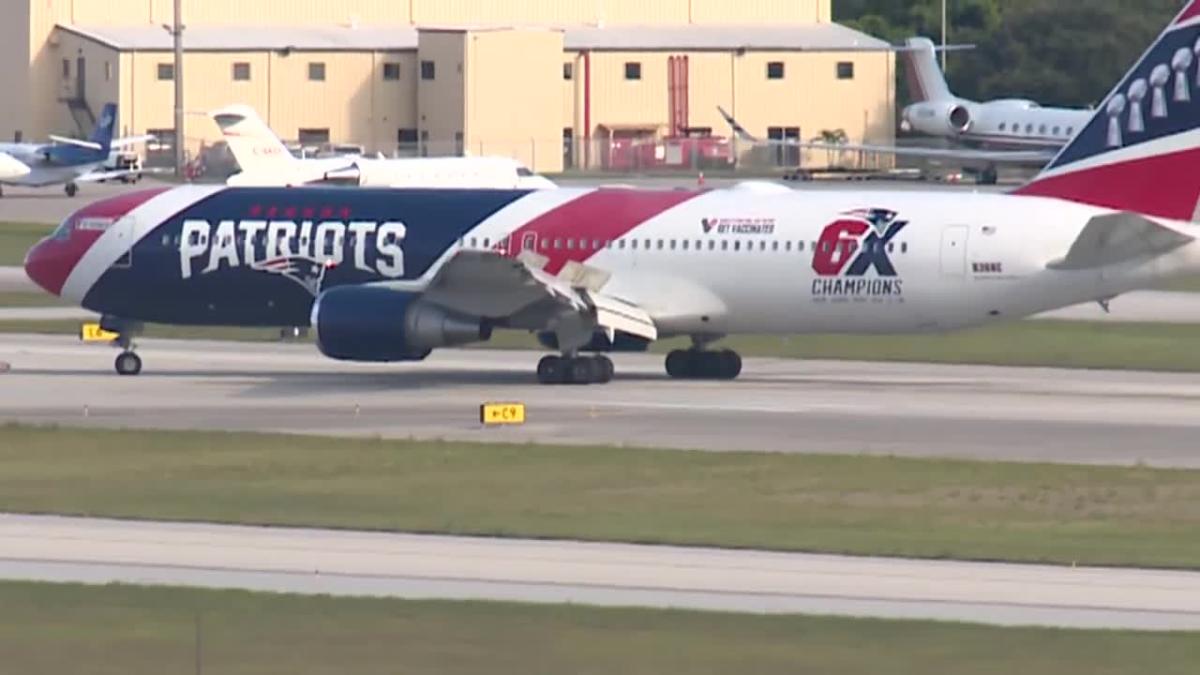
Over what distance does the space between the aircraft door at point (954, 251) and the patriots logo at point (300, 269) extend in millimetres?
9325

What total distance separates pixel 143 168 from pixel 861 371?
79.2 m

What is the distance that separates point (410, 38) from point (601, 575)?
103508 millimetres

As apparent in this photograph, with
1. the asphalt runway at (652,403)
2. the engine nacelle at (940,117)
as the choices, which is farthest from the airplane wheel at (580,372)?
the engine nacelle at (940,117)

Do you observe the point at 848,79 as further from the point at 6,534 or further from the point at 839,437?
the point at 6,534

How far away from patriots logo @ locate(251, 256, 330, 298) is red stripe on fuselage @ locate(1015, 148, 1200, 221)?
1123cm

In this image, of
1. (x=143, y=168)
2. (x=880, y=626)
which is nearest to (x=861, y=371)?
(x=880, y=626)

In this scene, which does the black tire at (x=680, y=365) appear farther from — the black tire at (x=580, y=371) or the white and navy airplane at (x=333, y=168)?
the white and navy airplane at (x=333, y=168)

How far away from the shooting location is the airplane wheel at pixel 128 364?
144 ft

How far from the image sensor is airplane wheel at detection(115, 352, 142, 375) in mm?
43750

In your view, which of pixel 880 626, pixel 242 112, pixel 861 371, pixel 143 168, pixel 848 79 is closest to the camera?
pixel 880 626

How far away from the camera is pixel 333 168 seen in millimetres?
92000

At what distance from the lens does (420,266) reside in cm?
4203

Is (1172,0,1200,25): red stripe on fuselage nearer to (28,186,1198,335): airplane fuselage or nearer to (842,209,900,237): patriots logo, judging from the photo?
(28,186,1198,335): airplane fuselage

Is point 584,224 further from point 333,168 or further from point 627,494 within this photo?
point 333,168
